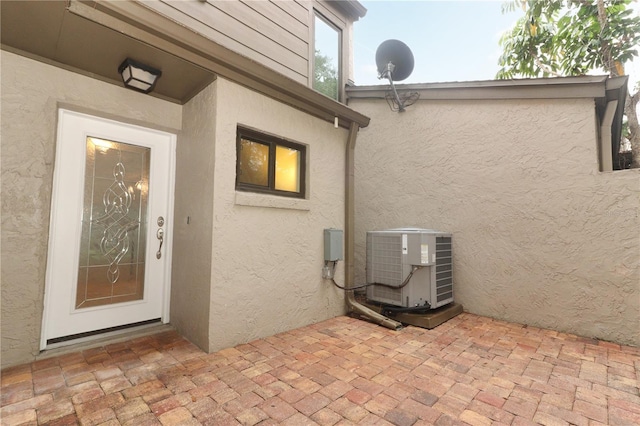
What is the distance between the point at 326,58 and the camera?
193 inches

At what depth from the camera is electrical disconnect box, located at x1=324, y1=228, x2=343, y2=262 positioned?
3.56 m

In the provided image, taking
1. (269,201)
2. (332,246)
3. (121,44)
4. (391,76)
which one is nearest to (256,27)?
(121,44)

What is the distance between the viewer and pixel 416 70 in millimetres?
4961

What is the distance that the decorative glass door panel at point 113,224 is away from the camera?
2.72m

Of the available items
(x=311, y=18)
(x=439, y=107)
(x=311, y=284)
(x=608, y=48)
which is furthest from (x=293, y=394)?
(x=608, y=48)

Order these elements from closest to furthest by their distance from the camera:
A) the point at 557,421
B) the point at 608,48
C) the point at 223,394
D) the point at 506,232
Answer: the point at 557,421 → the point at 223,394 → the point at 506,232 → the point at 608,48

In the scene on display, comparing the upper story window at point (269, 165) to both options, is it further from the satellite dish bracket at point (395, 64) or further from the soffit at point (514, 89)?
the soffit at point (514, 89)

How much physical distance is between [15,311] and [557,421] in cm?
398

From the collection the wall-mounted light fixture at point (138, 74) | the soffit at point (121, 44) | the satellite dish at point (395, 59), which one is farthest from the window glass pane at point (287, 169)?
the satellite dish at point (395, 59)

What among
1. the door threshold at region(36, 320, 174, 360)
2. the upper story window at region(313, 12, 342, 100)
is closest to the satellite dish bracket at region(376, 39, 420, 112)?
the upper story window at region(313, 12, 342, 100)

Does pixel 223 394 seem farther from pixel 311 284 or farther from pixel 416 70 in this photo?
pixel 416 70

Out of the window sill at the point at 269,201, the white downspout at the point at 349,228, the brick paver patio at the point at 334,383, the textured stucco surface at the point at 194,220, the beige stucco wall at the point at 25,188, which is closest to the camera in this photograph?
the brick paver patio at the point at 334,383

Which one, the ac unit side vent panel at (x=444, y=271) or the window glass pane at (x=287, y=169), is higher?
the window glass pane at (x=287, y=169)

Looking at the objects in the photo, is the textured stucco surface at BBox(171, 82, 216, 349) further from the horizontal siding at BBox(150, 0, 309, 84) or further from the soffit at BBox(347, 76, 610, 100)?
the soffit at BBox(347, 76, 610, 100)
